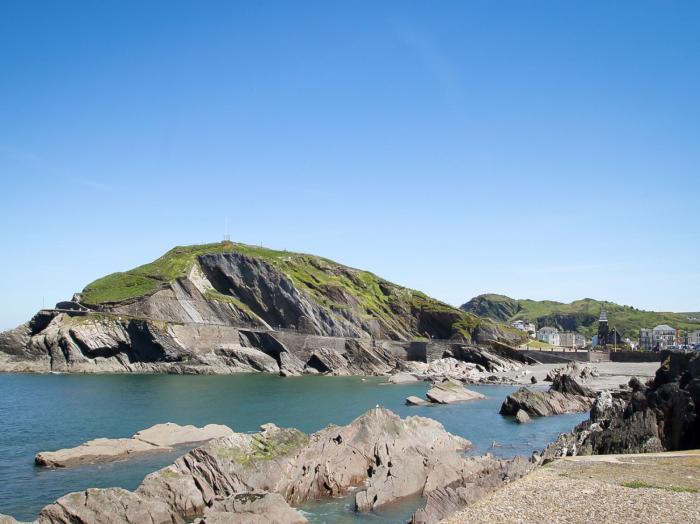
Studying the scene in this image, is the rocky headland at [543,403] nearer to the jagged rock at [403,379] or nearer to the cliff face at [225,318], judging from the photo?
the jagged rock at [403,379]

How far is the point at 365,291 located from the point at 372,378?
5321 cm

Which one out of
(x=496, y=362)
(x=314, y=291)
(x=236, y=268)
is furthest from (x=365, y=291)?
(x=496, y=362)

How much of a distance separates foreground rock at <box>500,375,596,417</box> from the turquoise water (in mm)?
2111

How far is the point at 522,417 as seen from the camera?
57.4 metres

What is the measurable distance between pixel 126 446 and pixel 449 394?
4256 cm

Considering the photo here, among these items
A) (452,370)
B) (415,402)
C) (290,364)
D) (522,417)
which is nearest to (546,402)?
(522,417)

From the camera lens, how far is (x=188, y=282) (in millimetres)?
126375

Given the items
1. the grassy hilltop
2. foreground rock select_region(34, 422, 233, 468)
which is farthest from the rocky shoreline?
the grassy hilltop

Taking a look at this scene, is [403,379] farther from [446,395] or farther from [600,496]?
[600,496]

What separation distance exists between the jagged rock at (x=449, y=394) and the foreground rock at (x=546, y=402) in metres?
8.33

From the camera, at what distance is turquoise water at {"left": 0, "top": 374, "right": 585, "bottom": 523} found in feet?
108

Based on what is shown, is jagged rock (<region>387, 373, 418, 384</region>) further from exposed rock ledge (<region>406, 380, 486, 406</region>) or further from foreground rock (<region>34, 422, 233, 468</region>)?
foreground rock (<region>34, 422, 233, 468</region>)

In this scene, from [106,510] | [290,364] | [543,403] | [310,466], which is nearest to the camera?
[106,510]

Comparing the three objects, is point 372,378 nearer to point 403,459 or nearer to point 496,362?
point 496,362
